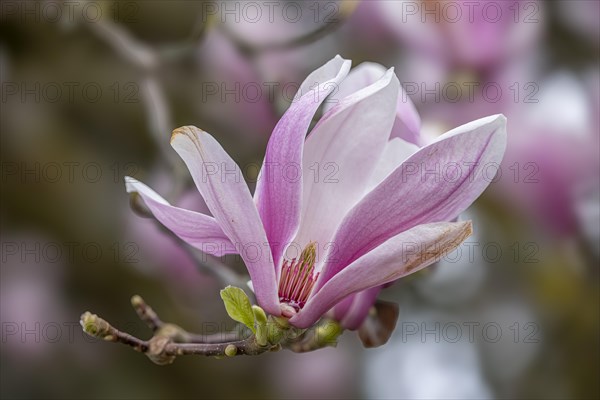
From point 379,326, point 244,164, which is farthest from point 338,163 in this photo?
point 244,164

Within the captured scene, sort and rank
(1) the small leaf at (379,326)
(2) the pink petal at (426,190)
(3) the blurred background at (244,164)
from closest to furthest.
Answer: (2) the pink petal at (426,190) < (1) the small leaf at (379,326) < (3) the blurred background at (244,164)

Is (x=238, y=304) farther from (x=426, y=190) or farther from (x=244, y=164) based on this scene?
(x=244, y=164)

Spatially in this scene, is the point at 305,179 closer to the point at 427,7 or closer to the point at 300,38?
the point at 300,38

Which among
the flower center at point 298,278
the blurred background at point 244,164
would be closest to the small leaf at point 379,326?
the flower center at point 298,278

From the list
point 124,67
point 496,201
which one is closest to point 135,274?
point 124,67

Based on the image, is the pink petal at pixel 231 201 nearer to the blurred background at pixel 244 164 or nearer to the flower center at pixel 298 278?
the flower center at pixel 298 278

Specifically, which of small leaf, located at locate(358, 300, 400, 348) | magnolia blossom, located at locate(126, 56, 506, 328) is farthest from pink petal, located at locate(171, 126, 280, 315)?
small leaf, located at locate(358, 300, 400, 348)
